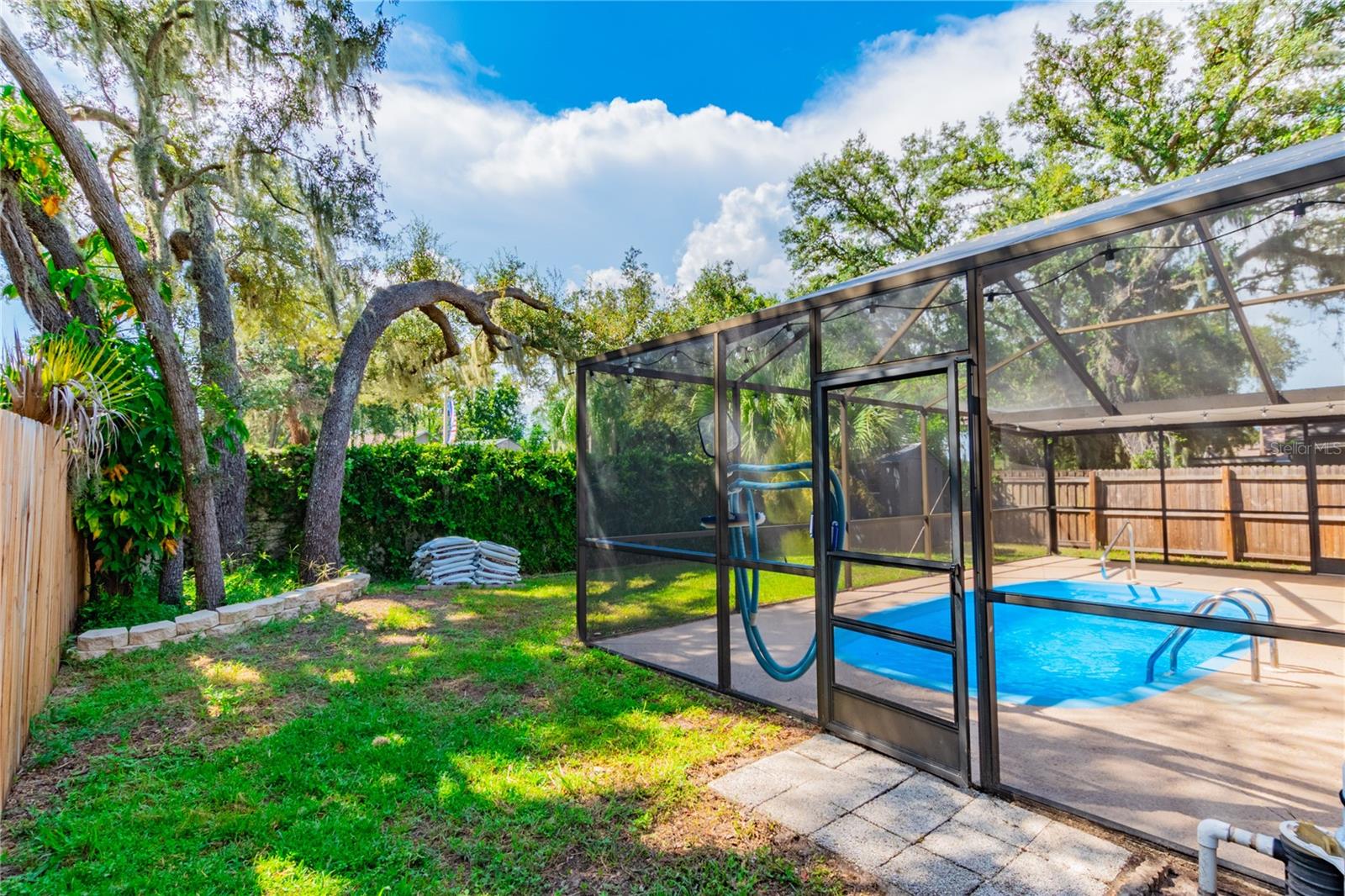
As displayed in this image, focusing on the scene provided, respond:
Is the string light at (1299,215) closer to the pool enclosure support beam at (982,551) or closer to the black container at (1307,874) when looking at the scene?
the pool enclosure support beam at (982,551)

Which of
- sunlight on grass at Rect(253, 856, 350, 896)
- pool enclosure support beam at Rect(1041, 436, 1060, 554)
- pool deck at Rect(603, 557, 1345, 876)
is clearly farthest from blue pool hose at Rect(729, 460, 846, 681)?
pool enclosure support beam at Rect(1041, 436, 1060, 554)

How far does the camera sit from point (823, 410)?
3.37 meters

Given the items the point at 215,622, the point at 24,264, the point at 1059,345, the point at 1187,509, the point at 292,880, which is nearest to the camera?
the point at 292,880

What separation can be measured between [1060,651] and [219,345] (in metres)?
8.72

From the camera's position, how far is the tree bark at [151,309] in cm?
410

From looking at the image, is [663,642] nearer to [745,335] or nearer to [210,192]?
[745,335]

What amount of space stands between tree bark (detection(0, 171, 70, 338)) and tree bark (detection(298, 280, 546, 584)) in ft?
7.82

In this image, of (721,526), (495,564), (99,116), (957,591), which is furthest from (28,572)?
(99,116)

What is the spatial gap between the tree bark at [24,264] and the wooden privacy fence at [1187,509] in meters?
7.96

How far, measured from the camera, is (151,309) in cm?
486

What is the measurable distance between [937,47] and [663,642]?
29.3 feet

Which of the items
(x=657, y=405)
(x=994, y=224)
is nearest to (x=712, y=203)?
(x=994, y=224)

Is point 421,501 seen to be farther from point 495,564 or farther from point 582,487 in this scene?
point 582,487

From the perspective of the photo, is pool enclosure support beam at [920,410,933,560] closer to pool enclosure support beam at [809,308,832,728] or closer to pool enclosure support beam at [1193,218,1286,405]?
pool enclosure support beam at [809,308,832,728]
